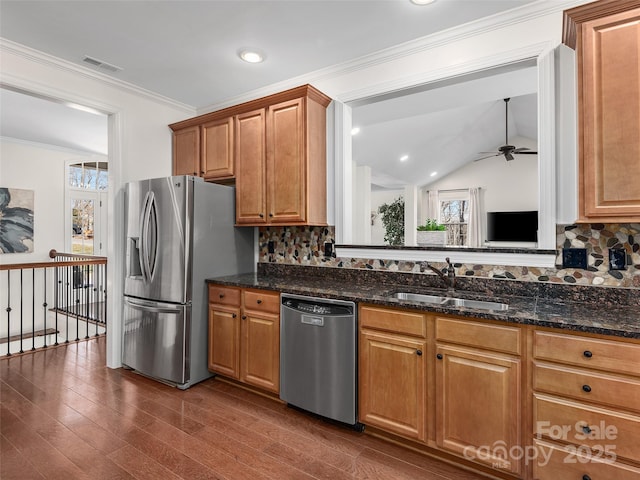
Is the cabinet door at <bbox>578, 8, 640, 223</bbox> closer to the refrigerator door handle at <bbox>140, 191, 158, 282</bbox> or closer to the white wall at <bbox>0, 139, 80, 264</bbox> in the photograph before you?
the refrigerator door handle at <bbox>140, 191, 158, 282</bbox>

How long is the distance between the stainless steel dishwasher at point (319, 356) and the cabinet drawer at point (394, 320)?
9 cm

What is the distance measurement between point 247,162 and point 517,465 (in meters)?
2.84

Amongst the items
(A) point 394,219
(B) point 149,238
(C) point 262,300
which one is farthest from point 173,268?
(A) point 394,219

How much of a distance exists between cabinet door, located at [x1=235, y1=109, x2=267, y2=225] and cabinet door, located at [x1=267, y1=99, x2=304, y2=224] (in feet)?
0.25

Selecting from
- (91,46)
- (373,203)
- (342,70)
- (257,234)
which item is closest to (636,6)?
(342,70)

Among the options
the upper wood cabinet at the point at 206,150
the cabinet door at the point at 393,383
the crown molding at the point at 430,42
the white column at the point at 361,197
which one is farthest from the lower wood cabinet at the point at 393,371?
the white column at the point at 361,197

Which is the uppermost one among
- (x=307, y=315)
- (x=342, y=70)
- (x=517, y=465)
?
(x=342, y=70)

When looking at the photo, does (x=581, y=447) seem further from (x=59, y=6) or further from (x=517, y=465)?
(x=59, y=6)

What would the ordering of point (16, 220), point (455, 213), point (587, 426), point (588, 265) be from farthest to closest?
1. point (455, 213)
2. point (16, 220)
3. point (588, 265)
4. point (587, 426)

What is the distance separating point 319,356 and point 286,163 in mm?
1556

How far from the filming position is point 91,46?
2711 mm

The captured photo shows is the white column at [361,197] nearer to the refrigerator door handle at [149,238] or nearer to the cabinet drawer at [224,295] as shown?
the cabinet drawer at [224,295]

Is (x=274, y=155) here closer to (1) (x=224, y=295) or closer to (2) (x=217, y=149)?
(2) (x=217, y=149)

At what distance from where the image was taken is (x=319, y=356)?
7.79 feet
